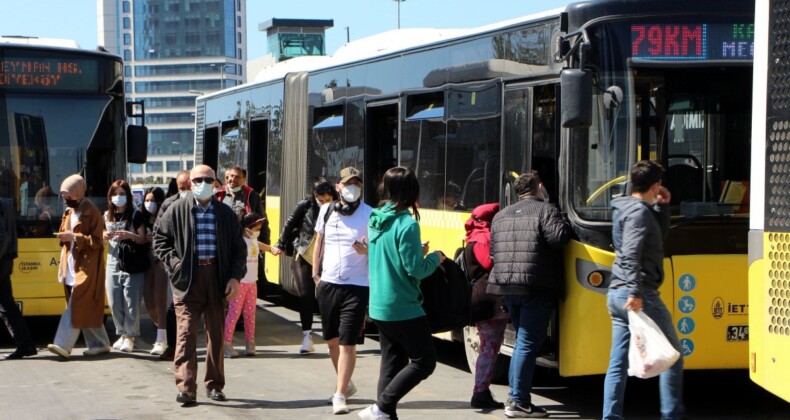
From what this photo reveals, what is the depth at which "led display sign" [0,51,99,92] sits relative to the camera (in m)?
13.1

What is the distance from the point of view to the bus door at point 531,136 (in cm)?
938

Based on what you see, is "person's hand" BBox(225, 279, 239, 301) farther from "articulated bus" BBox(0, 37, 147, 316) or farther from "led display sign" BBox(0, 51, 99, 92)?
"led display sign" BBox(0, 51, 99, 92)

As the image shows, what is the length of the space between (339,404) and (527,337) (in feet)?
4.68

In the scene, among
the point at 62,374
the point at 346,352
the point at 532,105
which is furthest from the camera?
the point at 62,374

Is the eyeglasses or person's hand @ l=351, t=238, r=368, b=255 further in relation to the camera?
the eyeglasses

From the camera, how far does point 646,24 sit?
29.2 feet

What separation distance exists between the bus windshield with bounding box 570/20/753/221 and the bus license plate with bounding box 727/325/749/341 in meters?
0.79

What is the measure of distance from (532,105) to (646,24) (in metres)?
1.17

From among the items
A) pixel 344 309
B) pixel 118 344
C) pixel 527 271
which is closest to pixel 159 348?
pixel 118 344

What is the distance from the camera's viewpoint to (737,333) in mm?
8914

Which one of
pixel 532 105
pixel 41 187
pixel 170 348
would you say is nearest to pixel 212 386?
pixel 170 348

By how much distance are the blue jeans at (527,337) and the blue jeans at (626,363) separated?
97cm

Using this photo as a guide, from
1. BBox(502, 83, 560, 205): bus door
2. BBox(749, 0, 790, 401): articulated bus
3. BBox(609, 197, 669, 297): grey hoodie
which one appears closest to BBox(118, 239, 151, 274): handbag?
BBox(502, 83, 560, 205): bus door

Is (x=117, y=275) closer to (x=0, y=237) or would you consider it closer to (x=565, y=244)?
(x=0, y=237)
